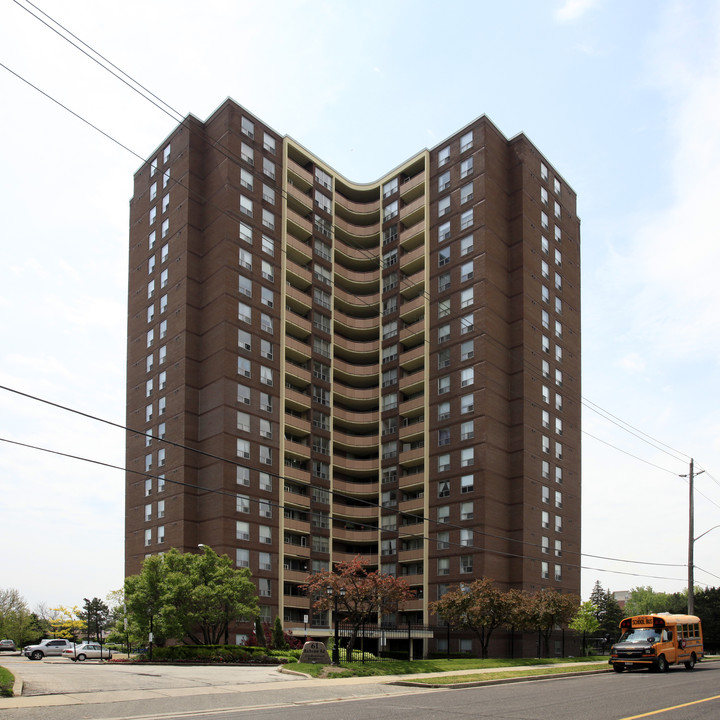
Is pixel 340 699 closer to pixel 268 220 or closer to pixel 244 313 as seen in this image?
pixel 244 313

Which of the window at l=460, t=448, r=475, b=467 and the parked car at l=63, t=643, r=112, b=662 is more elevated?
the window at l=460, t=448, r=475, b=467

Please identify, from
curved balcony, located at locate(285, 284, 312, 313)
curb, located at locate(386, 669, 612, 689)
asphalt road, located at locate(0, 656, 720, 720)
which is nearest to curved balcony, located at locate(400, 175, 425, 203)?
curved balcony, located at locate(285, 284, 312, 313)

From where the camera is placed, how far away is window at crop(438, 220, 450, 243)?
76.4 m

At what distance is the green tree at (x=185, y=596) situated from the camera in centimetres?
5028

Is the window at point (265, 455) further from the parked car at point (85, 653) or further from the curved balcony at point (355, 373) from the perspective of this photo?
the parked car at point (85, 653)

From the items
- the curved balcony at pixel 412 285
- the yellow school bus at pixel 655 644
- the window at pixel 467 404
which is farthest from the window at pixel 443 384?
the yellow school bus at pixel 655 644

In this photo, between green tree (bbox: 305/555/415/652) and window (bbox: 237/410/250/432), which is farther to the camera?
window (bbox: 237/410/250/432)

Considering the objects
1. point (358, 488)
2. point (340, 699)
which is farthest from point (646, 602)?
point (340, 699)

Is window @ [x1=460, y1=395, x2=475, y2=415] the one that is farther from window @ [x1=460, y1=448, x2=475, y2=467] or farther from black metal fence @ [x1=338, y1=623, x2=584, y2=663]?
black metal fence @ [x1=338, y1=623, x2=584, y2=663]

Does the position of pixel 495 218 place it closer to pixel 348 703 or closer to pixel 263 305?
pixel 263 305

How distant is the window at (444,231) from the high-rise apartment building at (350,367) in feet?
1.84

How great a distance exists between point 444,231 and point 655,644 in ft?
164

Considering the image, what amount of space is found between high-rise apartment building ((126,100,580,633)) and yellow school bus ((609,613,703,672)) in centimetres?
2742

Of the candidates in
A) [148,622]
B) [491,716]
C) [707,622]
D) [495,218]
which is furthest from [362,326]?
[491,716]
